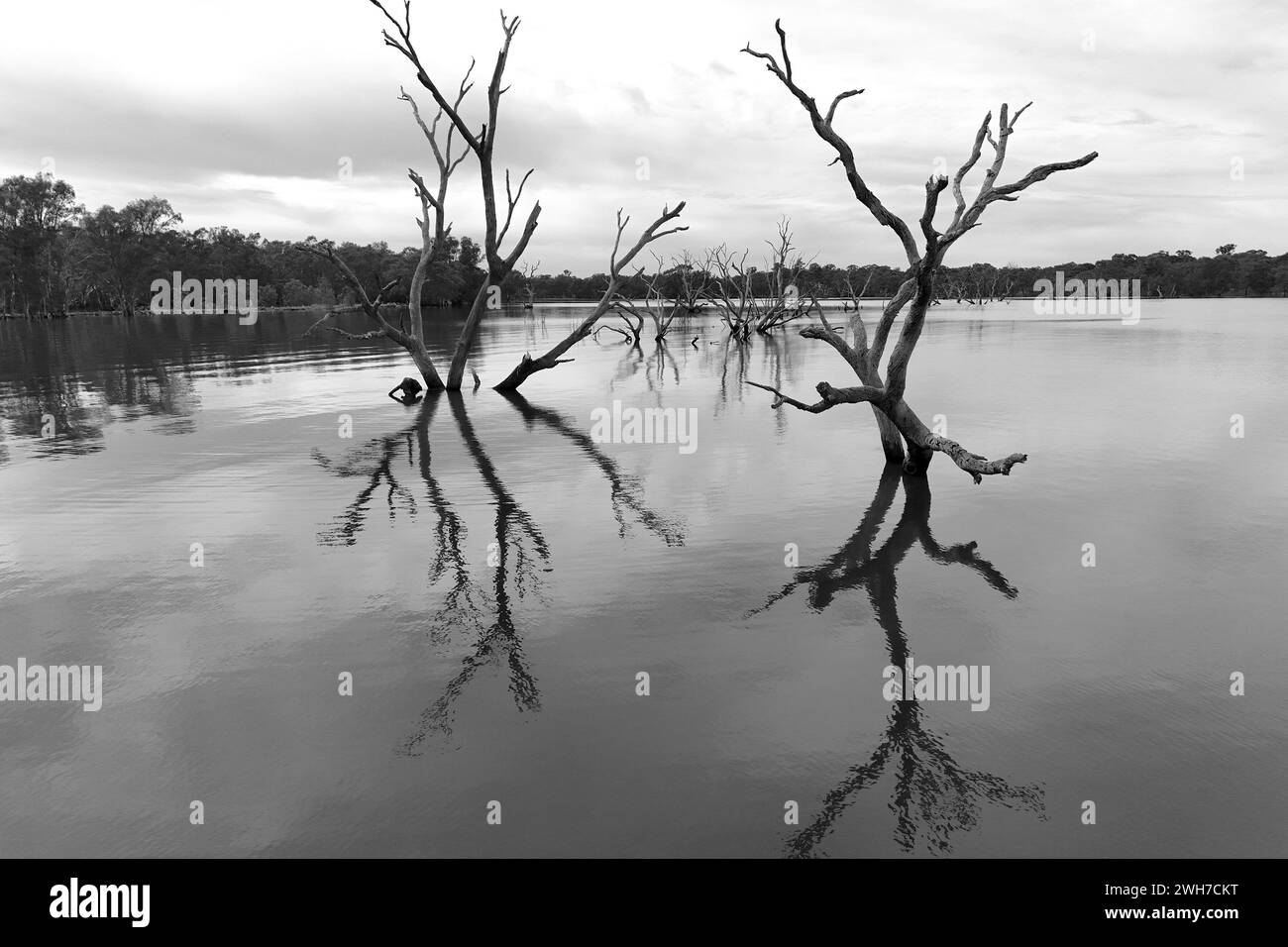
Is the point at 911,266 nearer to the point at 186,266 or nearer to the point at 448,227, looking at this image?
the point at 448,227

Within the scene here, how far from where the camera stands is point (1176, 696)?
730 cm

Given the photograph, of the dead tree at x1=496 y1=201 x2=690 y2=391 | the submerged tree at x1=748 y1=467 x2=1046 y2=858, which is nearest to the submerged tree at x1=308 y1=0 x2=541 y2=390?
the dead tree at x1=496 y1=201 x2=690 y2=391

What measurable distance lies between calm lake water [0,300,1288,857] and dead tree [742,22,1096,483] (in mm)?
948

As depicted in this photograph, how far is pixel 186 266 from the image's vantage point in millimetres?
136250

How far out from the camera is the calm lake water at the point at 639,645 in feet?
18.7

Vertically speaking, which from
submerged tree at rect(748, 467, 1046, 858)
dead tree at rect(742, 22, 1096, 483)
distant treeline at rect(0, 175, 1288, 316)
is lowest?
submerged tree at rect(748, 467, 1046, 858)

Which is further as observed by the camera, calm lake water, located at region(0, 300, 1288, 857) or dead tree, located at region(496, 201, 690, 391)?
dead tree, located at region(496, 201, 690, 391)

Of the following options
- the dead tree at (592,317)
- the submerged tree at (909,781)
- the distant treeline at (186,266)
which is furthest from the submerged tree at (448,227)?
the distant treeline at (186,266)

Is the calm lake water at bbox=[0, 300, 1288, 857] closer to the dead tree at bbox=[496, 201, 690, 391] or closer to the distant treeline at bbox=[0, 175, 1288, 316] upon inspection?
the dead tree at bbox=[496, 201, 690, 391]

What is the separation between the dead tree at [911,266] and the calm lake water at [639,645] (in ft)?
3.11

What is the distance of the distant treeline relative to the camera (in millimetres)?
110562

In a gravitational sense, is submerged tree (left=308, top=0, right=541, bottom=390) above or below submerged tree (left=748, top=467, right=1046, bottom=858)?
above

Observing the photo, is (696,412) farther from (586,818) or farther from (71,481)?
(586,818)
